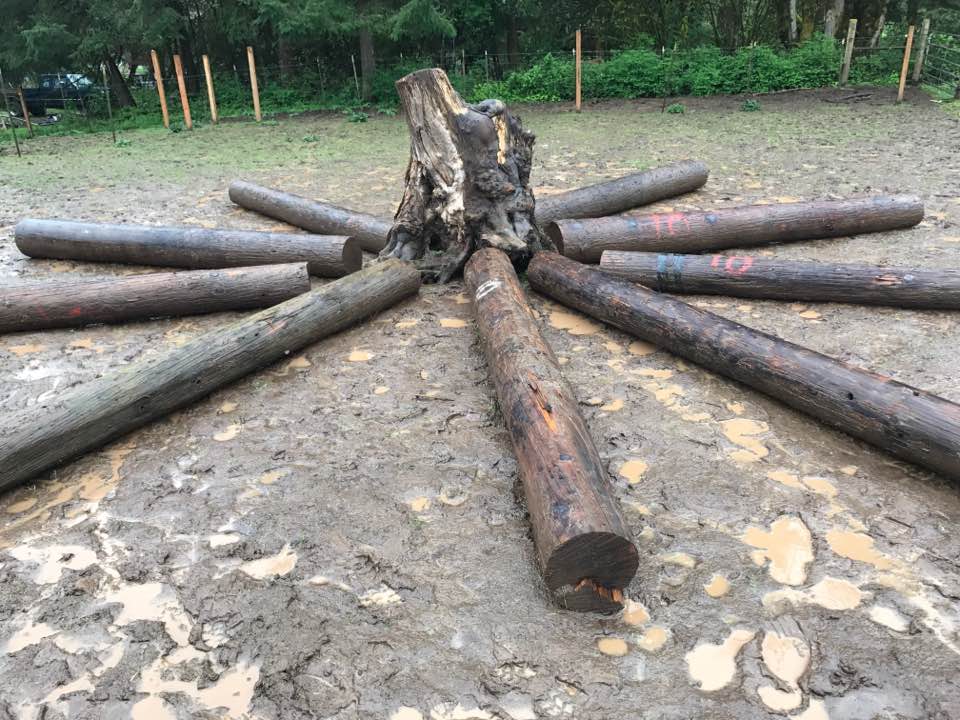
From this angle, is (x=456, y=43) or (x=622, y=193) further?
(x=456, y=43)

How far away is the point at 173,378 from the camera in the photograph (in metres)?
3.39

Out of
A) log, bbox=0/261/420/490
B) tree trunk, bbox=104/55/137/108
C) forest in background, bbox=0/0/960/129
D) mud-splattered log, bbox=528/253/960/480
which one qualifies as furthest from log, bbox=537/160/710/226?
tree trunk, bbox=104/55/137/108

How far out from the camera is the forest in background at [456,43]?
15.7 m

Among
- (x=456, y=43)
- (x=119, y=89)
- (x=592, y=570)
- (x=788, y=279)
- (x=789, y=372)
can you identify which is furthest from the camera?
(x=456, y=43)

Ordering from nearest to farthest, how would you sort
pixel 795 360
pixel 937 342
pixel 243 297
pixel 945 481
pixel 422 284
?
pixel 945 481 → pixel 795 360 → pixel 937 342 → pixel 243 297 → pixel 422 284

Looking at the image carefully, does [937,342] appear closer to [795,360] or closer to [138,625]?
[795,360]

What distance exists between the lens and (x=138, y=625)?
2225mm

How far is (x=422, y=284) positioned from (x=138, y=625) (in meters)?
3.20

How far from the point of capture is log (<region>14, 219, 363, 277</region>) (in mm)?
5031

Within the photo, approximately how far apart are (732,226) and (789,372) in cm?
238

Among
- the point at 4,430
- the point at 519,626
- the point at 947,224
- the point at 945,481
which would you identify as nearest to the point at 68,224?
the point at 4,430

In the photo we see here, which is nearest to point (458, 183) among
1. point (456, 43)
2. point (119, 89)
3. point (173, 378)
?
point (173, 378)

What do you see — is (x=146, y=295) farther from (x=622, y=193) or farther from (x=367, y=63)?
(x=367, y=63)

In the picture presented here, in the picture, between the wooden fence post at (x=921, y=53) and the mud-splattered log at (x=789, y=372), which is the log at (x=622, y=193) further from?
the wooden fence post at (x=921, y=53)
